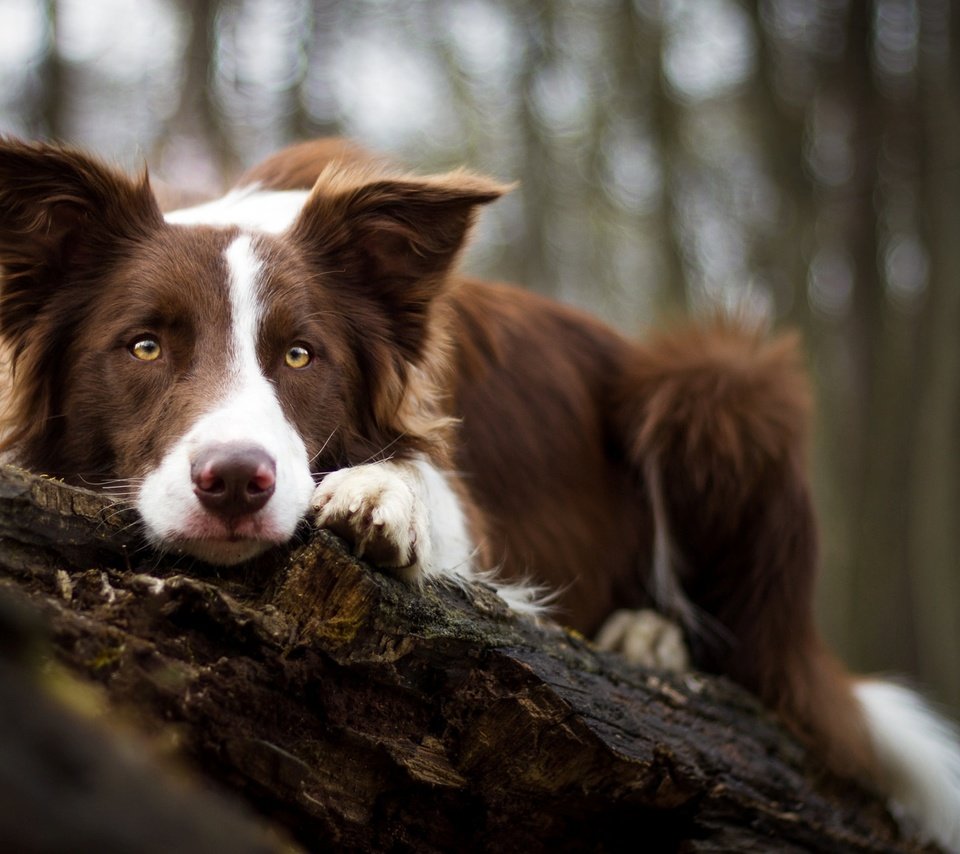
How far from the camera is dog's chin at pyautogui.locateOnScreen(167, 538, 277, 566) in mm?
3002

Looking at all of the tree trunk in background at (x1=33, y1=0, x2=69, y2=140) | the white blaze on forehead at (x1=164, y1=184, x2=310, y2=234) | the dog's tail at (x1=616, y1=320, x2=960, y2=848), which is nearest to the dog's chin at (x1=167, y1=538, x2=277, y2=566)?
the white blaze on forehead at (x1=164, y1=184, x2=310, y2=234)

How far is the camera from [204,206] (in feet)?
15.3

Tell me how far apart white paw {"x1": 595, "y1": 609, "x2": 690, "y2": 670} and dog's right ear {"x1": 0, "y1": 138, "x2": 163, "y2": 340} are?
2778mm

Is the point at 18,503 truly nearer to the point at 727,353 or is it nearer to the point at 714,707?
the point at 714,707

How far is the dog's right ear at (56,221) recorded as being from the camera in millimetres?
3598

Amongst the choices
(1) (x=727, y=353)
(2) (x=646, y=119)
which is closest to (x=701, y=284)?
(2) (x=646, y=119)

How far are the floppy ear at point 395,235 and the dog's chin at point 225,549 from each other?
4.31ft

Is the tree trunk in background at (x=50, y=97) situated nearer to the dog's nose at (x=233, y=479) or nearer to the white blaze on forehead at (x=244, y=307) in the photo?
the white blaze on forehead at (x=244, y=307)

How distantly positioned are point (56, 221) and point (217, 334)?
0.81m

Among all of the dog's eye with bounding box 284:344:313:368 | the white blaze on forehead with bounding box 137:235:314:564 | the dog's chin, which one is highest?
the dog's eye with bounding box 284:344:313:368

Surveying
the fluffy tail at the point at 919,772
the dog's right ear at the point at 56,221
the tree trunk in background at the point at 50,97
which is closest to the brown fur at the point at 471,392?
the dog's right ear at the point at 56,221

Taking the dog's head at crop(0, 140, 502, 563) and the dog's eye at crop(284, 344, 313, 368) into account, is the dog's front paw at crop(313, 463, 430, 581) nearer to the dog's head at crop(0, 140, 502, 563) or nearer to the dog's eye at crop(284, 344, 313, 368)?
the dog's head at crop(0, 140, 502, 563)

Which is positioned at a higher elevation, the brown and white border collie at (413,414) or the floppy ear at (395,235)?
the floppy ear at (395,235)

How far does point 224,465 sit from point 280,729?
28.6 inches
